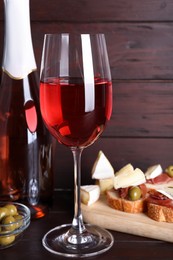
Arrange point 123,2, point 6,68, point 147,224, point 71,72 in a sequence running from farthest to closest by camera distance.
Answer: point 123,2
point 6,68
point 147,224
point 71,72

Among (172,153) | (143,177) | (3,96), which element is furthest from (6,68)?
(172,153)

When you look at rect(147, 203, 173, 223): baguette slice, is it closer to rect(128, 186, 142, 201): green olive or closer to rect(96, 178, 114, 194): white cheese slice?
rect(128, 186, 142, 201): green olive

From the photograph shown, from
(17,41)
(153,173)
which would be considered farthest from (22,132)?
(153,173)

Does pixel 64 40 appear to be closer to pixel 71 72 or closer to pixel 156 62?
pixel 71 72

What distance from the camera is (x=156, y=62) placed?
1123 millimetres

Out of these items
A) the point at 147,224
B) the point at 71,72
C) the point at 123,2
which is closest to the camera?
the point at 71,72

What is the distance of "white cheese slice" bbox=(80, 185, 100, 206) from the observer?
944 millimetres

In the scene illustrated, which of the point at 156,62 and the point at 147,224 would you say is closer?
the point at 147,224

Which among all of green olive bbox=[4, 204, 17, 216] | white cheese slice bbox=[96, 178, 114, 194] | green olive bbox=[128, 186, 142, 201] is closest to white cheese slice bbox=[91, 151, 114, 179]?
white cheese slice bbox=[96, 178, 114, 194]

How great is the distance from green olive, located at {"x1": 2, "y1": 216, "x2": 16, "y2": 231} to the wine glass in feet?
0.23

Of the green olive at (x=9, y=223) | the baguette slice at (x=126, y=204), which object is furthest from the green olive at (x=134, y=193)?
the green olive at (x=9, y=223)

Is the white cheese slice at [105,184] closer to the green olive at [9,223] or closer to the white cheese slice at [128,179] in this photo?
the white cheese slice at [128,179]

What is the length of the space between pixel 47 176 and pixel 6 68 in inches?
8.8

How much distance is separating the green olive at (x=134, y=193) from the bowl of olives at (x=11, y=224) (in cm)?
19
